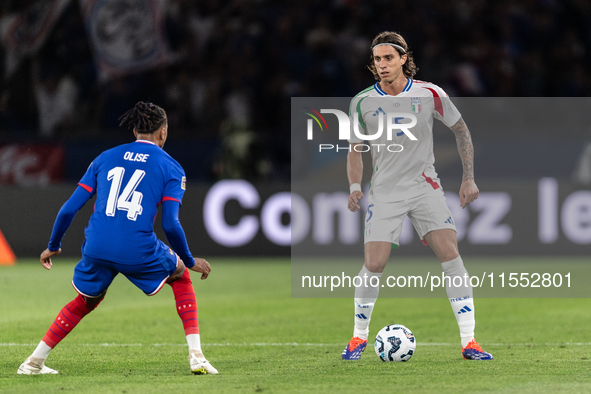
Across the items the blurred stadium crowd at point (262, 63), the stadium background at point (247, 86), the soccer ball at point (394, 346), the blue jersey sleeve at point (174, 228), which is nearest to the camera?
the blue jersey sleeve at point (174, 228)

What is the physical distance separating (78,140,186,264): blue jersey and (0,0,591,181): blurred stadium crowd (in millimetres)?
9470

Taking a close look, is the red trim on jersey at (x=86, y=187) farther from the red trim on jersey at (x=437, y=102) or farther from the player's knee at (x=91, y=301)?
the red trim on jersey at (x=437, y=102)

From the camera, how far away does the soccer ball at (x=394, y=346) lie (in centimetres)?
601

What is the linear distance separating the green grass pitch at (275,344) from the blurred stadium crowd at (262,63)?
15.5ft

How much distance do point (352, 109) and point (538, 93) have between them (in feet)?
34.7

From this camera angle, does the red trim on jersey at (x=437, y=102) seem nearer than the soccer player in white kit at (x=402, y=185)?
No

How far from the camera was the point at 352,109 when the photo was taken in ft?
21.0

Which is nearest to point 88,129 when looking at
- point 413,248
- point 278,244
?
point 278,244

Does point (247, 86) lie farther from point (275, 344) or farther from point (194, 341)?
point (194, 341)

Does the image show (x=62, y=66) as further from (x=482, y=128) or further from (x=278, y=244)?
(x=482, y=128)

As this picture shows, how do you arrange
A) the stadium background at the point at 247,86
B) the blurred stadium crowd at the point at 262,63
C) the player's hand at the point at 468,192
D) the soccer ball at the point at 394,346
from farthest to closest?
the blurred stadium crowd at the point at 262,63
the stadium background at the point at 247,86
the player's hand at the point at 468,192
the soccer ball at the point at 394,346

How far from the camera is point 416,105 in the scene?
244 inches

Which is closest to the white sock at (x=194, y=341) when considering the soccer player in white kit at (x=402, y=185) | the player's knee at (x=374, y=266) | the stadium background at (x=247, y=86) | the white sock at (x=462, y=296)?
the soccer player in white kit at (x=402, y=185)

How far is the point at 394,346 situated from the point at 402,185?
3.62ft
